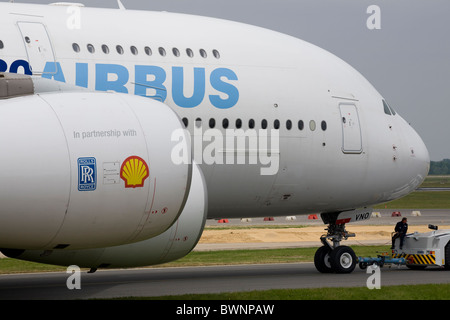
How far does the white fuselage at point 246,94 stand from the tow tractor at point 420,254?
1933 millimetres

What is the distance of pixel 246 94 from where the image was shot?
18656 mm

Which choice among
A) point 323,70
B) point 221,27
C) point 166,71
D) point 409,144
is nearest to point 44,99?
point 166,71

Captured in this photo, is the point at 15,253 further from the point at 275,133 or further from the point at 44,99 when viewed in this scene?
the point at 275,133

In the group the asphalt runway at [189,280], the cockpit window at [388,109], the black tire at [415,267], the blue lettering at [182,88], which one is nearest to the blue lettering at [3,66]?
the blue lettering at [182,88]

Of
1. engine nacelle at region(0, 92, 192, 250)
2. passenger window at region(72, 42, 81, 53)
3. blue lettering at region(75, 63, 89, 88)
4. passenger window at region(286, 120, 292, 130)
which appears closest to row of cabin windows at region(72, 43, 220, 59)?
passenger window at region(72, 42, 81, 53)

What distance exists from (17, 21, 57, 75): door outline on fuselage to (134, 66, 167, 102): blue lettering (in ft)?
5.73

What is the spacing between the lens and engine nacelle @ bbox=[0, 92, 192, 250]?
10617 mm

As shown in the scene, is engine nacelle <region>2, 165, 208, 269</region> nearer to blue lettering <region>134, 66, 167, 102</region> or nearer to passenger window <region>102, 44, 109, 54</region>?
blue lettering <region>134, 66, 167, 102</region>

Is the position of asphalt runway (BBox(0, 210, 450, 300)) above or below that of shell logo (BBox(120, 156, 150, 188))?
below

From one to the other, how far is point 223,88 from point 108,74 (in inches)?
111

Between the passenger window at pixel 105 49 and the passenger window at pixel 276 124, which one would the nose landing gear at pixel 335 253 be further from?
the passenger window at pixel 105 49

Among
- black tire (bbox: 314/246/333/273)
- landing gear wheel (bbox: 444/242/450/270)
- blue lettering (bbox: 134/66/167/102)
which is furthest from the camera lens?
landing gear wheel (bbox: 444/242/450/270)

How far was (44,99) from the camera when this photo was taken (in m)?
11.4
